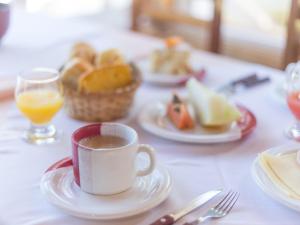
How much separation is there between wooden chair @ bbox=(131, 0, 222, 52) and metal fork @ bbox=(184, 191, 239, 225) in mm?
1450

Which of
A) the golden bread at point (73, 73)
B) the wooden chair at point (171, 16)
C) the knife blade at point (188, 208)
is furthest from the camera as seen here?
the wooden chair at point (171, 16)

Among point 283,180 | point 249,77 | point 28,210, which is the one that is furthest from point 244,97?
point 28,210

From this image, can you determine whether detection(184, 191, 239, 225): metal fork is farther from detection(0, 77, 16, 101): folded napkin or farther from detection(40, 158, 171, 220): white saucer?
detection(0, 77, 16, 101): folded napkin

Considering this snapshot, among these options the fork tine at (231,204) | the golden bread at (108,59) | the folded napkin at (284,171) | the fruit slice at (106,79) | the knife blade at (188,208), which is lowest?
the fork tine at (231,204)

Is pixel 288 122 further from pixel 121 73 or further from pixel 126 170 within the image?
pixel 126 170

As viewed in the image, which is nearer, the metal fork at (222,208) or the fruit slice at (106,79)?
the metal fork at (222,208)

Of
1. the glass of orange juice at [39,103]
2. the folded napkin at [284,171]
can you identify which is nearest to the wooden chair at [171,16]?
the glass of orange juice at [39,103]

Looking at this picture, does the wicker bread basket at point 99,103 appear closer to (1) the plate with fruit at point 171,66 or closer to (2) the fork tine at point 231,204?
(1) the plate with fruit at point 171,66

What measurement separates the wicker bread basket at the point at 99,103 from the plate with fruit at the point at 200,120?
53 millimetres

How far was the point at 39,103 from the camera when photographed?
112 centimetres

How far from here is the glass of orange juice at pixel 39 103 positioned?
1125 millimetres

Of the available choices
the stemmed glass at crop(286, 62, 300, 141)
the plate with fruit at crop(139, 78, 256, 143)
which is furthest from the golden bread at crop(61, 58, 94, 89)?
the stemmed glass at crop(286, 62, 300, 141)

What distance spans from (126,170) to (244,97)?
0.61 metres

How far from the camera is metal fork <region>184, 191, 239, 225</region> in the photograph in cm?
84
